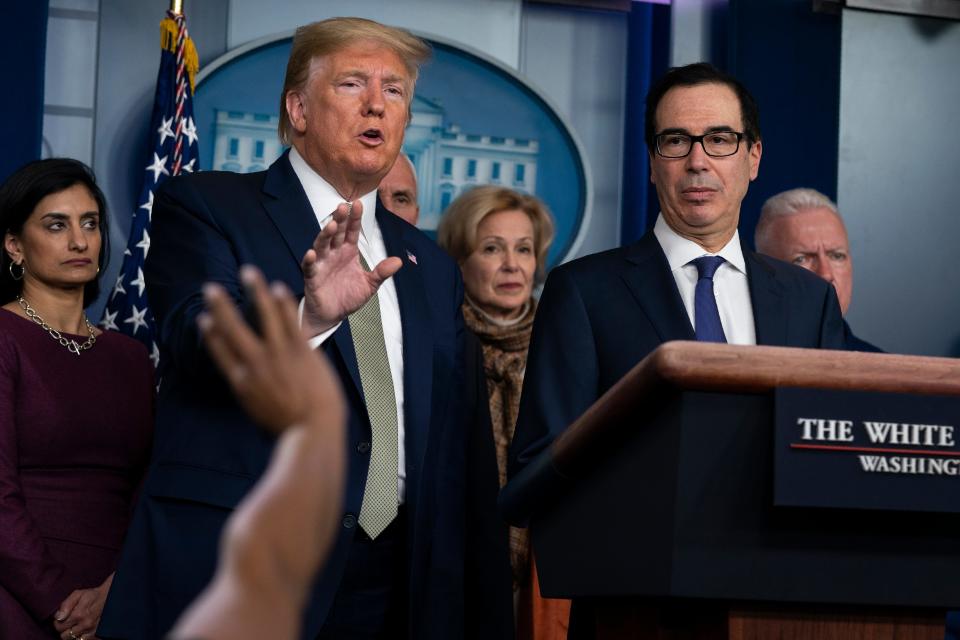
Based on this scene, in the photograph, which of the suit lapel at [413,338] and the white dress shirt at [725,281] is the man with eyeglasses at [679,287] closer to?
the white dress shirt at [725,281]

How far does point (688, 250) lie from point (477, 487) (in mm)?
624

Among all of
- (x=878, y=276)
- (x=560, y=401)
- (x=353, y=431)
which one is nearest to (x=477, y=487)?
(x=353, y=431)

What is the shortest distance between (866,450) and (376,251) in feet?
4.17

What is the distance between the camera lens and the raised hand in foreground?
26.0 inches

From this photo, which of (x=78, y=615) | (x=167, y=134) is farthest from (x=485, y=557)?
(x=167, y=134)

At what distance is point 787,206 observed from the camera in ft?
13.5

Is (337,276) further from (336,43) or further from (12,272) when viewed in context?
(12,272)

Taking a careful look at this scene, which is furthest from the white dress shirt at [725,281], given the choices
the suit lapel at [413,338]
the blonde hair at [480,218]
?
the blonde hair at [480,218]

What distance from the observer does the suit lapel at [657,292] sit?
2.01 m

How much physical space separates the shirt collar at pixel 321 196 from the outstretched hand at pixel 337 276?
20.2 inches

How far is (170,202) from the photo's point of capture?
2312mm

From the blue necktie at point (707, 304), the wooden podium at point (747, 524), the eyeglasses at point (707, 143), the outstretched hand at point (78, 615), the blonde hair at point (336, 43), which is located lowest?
the outstretched hand at point (78, 615)

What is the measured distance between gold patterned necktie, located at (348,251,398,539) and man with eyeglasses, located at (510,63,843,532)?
1.00 feet

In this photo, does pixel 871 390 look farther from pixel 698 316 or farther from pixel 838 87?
pixel 838 87
